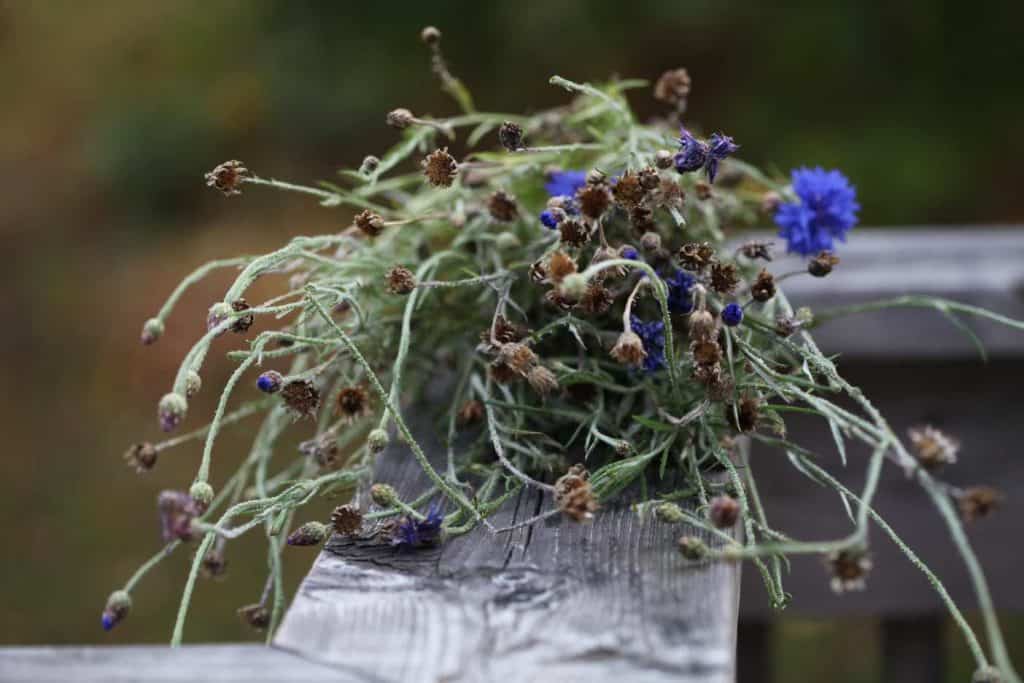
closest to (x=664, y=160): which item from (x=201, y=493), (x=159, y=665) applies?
(x=201, y=493)

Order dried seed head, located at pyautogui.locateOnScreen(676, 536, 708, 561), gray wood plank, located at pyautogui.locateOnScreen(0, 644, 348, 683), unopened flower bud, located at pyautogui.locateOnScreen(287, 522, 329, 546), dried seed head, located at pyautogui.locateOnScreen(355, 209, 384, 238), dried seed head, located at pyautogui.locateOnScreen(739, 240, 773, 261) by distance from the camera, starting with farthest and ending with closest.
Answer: dried seed head, located at pyautogui.locateOnScreen(739, 240, 773, 261), dried seed head, located at pyautogui.locateOnScreen(355, 209, 384, 238), unopened flower bud, located at pyautogui.locateOnScreen(287, 522, 329, 546), dried seed head, located at pyautogui.locateOnScreen(676, 536, 708, 561), gray wood plank, located at pyautogui.locateOnScreen(0, 644, 348, 683)

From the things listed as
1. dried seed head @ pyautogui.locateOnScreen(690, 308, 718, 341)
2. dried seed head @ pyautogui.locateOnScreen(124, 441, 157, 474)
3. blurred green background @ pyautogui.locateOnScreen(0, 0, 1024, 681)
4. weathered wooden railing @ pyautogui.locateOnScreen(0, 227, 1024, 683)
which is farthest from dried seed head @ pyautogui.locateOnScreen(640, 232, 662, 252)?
blurred green background @ pyautogui.locateOnScreen(0, 0, 1024, 681)

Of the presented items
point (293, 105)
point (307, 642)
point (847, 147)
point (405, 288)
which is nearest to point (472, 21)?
point (293, 105)

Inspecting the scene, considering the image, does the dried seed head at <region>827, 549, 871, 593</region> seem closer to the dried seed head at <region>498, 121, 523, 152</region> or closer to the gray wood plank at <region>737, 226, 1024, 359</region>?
the dried seed head at <region>498, 121, 523, 152</region>

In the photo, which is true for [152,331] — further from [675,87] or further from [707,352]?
[675,87]

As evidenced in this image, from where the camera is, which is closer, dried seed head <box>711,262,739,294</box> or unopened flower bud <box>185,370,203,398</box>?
unopened flower bud <box>185,370,203,398</box>

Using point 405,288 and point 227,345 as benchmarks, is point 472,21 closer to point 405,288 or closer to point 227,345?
point 227,345
